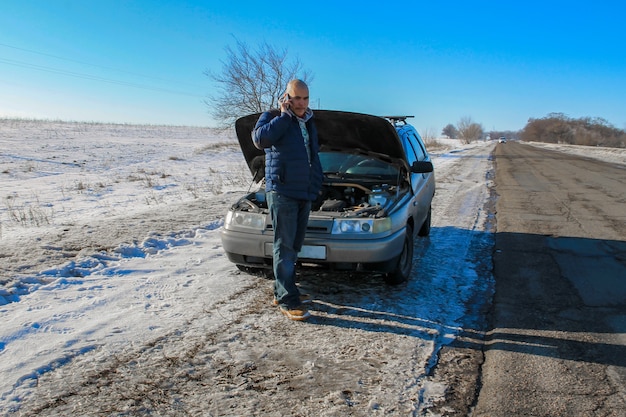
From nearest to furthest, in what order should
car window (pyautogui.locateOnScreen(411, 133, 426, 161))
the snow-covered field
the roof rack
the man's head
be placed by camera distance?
the snow-covered field
the man's head
the roof rack
car window (pyautogui.locateOnScreen(411, 133, 426, 161))

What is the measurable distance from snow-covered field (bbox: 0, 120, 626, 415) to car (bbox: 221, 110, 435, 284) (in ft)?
1.21

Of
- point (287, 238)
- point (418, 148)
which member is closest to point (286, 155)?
point (287, 238)

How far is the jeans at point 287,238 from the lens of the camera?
142 inches

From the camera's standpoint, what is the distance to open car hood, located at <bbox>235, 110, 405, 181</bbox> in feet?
15.8

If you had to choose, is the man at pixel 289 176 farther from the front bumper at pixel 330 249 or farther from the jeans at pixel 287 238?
the front bumper at pixel 330 249

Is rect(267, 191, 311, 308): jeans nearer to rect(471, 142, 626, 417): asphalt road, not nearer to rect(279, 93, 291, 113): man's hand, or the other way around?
rect(279, 93, 291, 113): man's hand

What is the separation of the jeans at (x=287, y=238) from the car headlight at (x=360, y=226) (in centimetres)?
44

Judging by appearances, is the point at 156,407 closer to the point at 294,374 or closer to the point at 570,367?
the point at 294,374

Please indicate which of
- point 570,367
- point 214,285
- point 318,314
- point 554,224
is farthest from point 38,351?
point 554,224

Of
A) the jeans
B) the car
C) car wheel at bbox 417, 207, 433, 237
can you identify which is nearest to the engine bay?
the car

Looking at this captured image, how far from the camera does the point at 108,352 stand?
9.73 ft

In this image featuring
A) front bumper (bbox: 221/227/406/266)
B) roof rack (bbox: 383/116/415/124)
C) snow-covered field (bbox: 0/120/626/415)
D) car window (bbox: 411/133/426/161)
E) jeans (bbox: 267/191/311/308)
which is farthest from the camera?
car window (bbox: 411/133/426/161)

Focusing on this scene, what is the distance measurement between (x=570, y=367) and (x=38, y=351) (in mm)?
3473

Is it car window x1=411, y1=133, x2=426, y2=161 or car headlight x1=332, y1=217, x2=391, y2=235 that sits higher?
car window x1=411, y1=133, x2=426, y2=161
